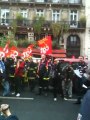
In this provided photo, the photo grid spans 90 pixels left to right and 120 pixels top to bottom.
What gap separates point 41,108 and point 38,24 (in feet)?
125

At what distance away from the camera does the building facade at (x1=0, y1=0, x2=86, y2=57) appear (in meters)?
53.8

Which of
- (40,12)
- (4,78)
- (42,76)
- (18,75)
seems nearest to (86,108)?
(4,78)

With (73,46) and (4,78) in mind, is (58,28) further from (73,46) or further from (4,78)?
(4,78)

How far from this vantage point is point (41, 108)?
14.3m

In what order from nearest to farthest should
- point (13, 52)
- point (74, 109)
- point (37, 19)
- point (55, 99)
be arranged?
point (74, 109), point (55, 99), point (13, 52), point (37, 19)

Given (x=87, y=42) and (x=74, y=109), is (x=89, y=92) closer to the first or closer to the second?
(x=74, y=109)

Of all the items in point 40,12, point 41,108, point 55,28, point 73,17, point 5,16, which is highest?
point 40,12

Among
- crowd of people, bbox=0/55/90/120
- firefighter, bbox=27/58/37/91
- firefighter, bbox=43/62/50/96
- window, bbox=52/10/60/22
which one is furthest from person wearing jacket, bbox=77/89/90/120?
window, bbox=52/10/60/22

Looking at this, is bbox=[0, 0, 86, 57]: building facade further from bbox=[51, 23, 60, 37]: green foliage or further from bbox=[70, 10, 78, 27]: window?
bbox=[51, 23, 60, 37]: green foliage

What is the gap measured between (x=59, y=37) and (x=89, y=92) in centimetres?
4884

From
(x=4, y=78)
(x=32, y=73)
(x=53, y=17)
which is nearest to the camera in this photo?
(x=4, y=78)

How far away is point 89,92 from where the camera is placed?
4.69m

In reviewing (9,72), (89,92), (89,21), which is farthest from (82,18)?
(89,92)

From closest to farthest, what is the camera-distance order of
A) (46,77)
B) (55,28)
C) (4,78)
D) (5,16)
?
A: (4,78) < (46,77) < (55,28) < (5,16)
